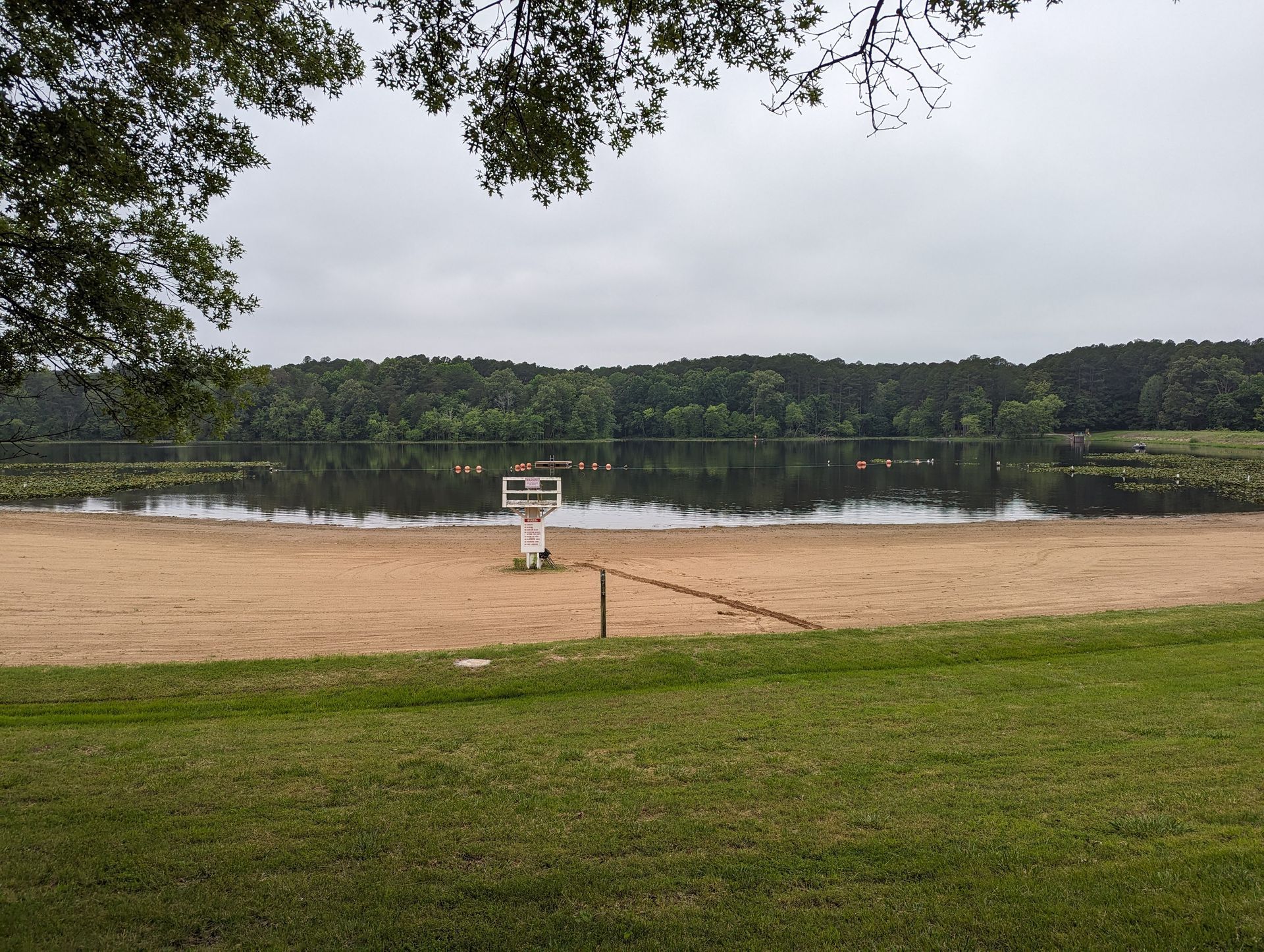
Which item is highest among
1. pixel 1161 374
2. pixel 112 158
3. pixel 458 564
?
pixel 1161 374

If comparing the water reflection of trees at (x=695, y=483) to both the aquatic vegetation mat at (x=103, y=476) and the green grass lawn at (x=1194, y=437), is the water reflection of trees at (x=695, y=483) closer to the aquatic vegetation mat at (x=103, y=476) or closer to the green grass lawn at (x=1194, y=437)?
the aquatic vegetation mat at (x=103, y=476)

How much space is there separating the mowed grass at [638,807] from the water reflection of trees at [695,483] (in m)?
34.8

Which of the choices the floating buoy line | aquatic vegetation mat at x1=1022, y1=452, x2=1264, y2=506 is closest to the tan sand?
aquatic vegetation mat at x1=1022, y1=452, x2=1264, y2=506

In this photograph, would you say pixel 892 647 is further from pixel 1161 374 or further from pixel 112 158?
pixel 1161 374

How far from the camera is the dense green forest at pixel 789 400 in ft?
476

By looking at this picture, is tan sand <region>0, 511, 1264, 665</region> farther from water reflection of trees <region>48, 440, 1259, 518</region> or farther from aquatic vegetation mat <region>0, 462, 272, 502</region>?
aquatic vegetation mat <region>0, 462, 272, 502</region>

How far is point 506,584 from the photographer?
20000mm

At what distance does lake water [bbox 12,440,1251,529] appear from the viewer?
1640 inches

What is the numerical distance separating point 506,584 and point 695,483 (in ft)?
145

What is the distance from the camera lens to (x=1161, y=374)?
153 meters

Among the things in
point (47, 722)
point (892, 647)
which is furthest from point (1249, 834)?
point (47, 722)

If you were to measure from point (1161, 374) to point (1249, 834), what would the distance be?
17955 centimetres

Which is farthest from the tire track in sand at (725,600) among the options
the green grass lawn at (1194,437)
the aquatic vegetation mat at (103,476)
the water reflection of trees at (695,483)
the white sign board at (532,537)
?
the green grass lawn at (1194,437)

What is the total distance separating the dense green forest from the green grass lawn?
3495 millimetres
